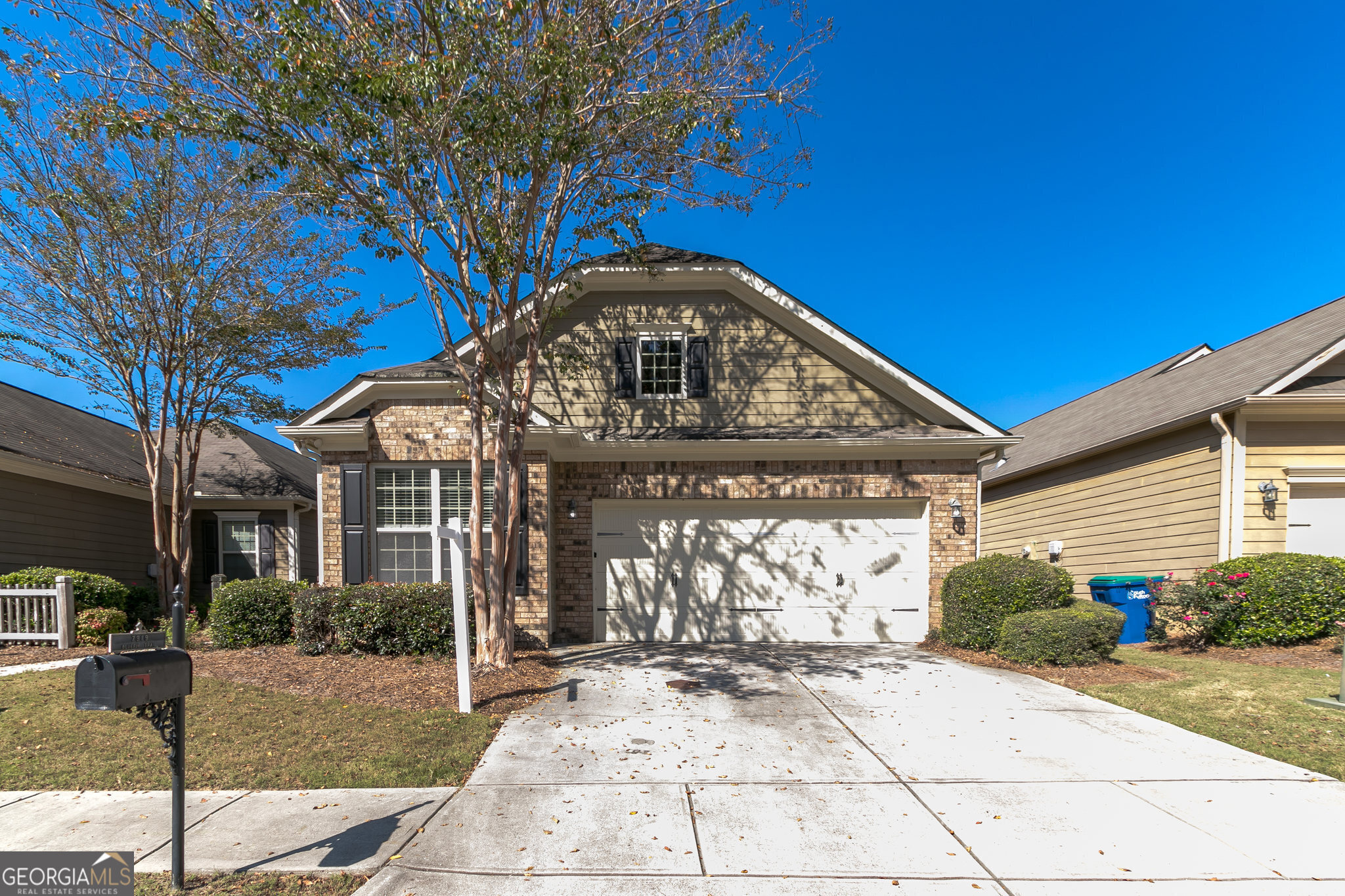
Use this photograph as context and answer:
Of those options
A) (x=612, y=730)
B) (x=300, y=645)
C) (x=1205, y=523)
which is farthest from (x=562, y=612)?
(x=1205, y=523)

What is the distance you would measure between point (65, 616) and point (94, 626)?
0.41m

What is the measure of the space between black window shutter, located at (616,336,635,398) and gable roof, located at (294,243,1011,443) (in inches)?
40.4

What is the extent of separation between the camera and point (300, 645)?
343 inches

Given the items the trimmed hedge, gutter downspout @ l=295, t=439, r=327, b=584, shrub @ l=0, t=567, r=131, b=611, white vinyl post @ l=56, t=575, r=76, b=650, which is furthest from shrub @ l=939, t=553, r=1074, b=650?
shrub @ l=0, t=567, r=131, b=611

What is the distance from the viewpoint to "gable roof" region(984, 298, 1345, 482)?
10578 millimetres

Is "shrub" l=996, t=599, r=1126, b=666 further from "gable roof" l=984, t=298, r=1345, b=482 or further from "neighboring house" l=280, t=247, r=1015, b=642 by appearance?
"gable roof" l=984, t=298, r=1345, b=482

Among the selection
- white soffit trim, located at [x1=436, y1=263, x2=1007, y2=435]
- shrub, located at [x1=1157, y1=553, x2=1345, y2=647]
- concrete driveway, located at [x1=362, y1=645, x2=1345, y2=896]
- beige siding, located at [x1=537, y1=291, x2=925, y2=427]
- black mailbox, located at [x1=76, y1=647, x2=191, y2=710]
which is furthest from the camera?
beige siding, located at [x1=537, y1=291, x2=925, y2=427]

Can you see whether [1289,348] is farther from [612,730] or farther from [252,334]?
[252,334]

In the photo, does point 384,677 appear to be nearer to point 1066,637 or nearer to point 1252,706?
point 1066,637

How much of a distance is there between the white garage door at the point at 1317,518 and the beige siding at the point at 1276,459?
18cm

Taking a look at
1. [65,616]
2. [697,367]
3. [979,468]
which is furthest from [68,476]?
[979,468]

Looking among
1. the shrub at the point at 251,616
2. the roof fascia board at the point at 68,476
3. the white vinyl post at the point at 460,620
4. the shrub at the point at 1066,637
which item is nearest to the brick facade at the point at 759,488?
the shrub at the point at 1066,637

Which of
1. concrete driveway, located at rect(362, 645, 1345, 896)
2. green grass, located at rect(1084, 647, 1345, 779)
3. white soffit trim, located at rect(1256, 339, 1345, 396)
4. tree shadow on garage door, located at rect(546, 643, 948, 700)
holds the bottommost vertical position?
tree shadow on garage door, located at rect(546, 643, 948, 700)

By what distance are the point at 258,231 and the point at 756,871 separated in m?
13.4
